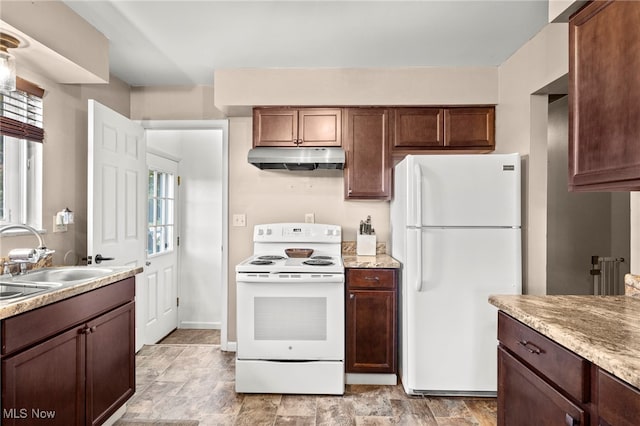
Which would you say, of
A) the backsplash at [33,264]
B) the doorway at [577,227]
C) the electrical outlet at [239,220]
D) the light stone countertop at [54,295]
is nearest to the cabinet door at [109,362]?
the light stone countertop at [54,295]

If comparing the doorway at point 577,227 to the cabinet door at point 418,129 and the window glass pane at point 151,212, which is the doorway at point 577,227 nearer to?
the cabinet door at point 418,129

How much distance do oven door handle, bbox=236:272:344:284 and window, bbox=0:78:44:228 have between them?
4.49 feet

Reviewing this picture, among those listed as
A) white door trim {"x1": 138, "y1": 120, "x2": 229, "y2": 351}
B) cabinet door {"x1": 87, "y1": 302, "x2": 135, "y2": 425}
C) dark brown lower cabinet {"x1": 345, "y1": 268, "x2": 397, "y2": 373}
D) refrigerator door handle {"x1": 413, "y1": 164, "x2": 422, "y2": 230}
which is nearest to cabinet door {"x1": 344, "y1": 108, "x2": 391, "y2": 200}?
refrigerator door handle {"x1": 413, "y1": 164, "x2": 422, "y2": 230}

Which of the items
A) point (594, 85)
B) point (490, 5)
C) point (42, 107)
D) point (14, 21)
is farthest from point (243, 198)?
point (594, 85)

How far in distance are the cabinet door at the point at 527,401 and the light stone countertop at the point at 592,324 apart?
18 cm

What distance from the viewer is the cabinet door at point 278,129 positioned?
3289 millimetres

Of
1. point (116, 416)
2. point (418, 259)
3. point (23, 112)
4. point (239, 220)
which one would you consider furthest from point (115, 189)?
point (418, 259)

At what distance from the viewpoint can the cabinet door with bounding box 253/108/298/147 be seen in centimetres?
329

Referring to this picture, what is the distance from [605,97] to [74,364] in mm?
2487

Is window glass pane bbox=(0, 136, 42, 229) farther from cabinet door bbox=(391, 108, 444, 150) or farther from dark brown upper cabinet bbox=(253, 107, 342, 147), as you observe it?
cabinet door bbox=(391, 108, 444, 150)

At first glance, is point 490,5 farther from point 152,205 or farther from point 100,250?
point 152,205

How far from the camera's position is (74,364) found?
1868 millimetres

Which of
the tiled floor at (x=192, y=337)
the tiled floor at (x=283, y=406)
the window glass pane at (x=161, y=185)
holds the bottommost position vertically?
the tiled floor at (x=192, y=337)

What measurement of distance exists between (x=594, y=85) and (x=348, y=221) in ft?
7.39
